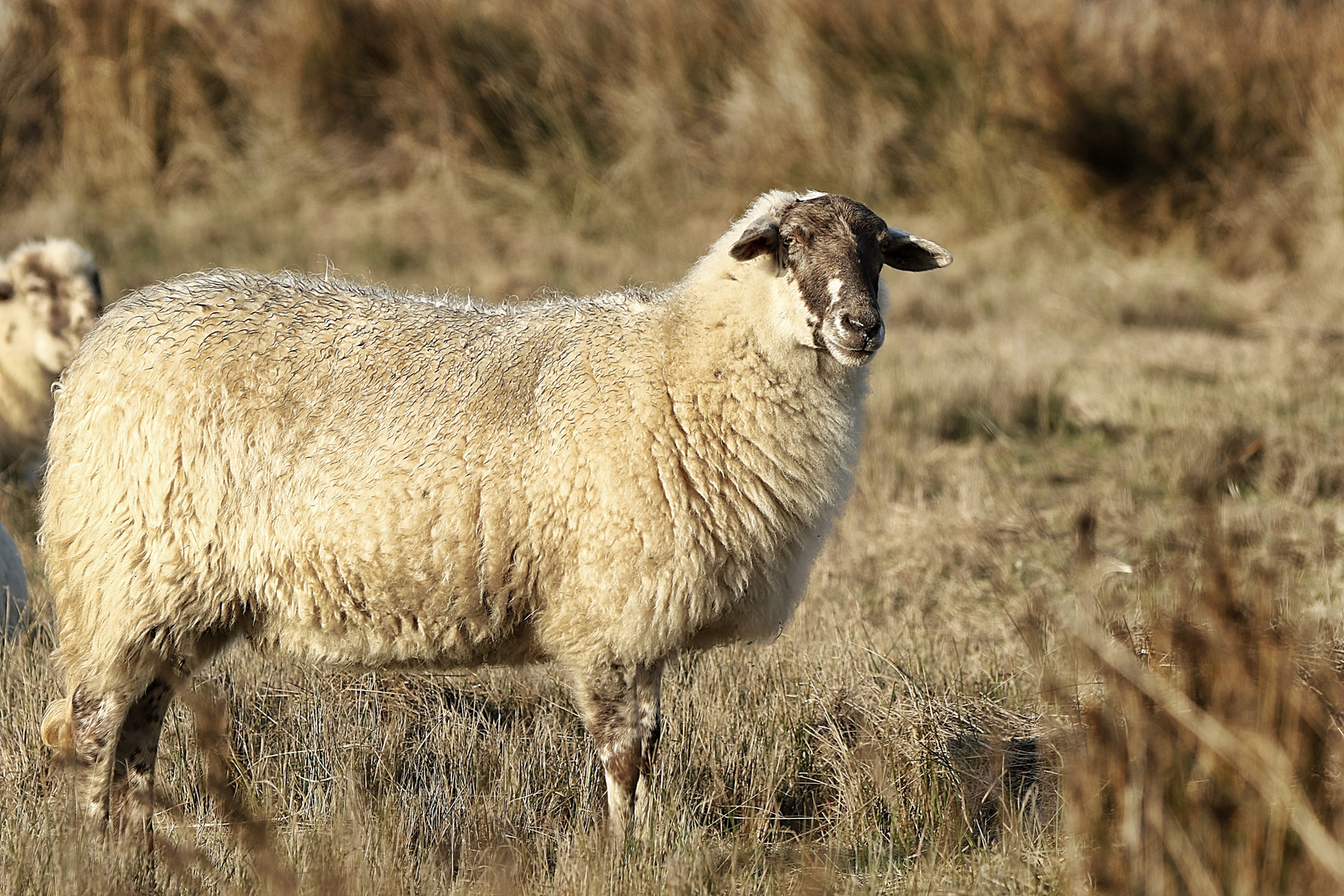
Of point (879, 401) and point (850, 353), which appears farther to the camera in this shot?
point (879, 401)

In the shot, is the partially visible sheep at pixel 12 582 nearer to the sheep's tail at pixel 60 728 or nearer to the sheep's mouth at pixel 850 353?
the sheep's tail at pixel 60 728

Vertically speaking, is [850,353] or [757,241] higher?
[757,241]

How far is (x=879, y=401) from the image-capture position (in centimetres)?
808

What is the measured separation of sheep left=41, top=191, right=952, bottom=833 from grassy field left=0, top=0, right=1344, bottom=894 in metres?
0.37

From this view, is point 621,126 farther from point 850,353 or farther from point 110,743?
point 110,743

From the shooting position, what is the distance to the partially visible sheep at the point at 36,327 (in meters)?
7.25

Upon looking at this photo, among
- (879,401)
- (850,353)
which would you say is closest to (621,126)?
(879,401)

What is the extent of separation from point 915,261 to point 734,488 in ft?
3.21

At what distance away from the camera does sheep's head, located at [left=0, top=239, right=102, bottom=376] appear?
7.25 metres

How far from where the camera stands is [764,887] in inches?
120

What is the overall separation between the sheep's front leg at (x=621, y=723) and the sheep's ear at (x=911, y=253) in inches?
54.2

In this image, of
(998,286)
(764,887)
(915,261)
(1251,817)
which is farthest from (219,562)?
(998,286)

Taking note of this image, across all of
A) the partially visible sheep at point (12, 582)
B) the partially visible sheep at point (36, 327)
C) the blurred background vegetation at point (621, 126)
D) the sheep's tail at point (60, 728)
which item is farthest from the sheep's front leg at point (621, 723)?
the blurred background vegetation at point (621, 126)

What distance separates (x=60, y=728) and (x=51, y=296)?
4267 millimetres
